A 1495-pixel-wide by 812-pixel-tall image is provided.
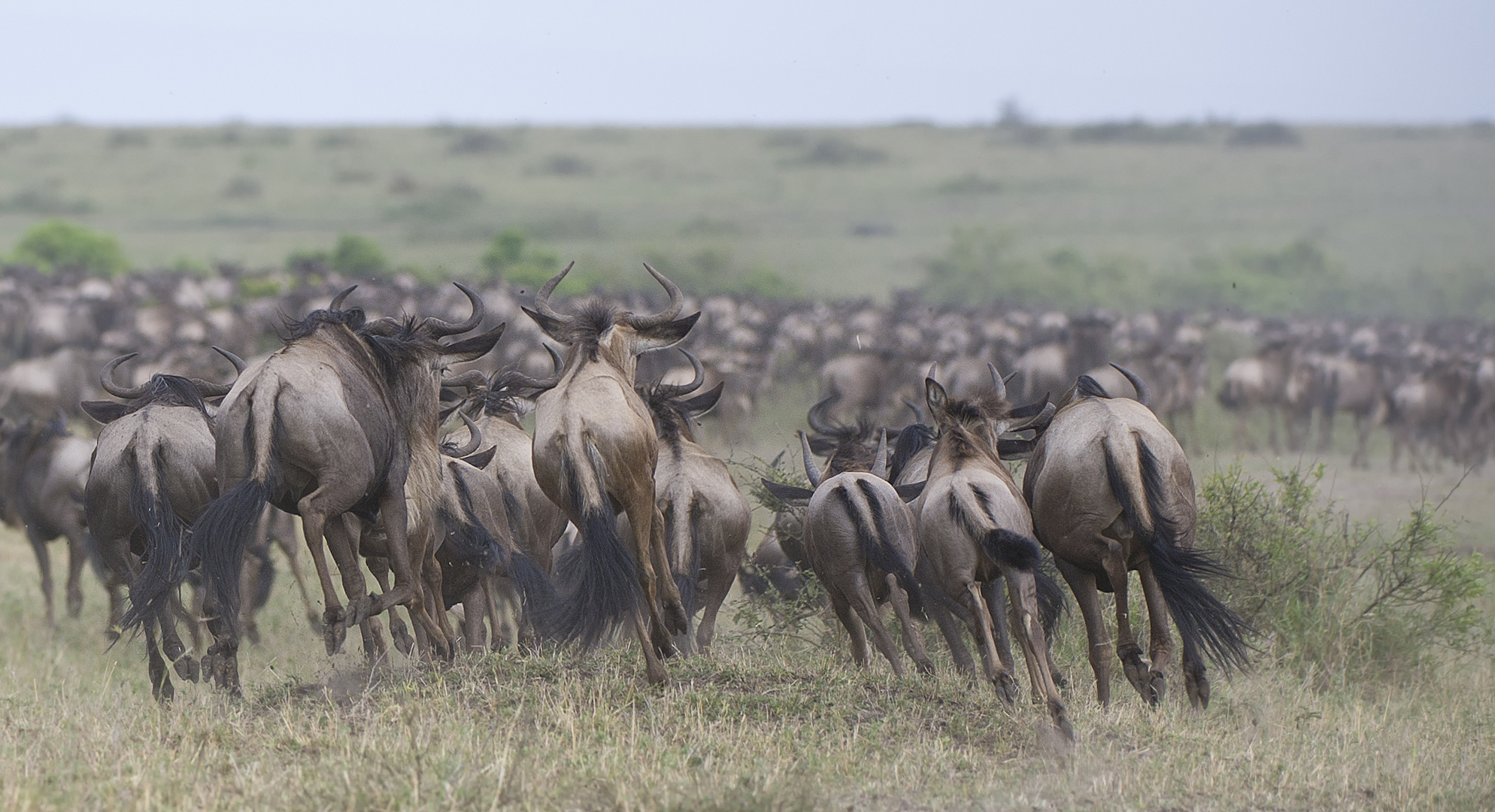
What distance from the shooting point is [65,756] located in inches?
212

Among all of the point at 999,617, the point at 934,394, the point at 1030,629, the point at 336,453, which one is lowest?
the point at 999,617

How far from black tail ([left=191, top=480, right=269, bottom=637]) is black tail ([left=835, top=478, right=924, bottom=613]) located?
2.81 meters

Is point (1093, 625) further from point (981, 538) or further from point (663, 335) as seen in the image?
point (663, 335)

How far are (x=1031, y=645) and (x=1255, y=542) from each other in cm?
308

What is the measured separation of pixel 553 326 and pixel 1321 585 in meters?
4.95

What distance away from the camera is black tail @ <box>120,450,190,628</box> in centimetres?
653

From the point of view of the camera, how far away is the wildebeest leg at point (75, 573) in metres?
11.2

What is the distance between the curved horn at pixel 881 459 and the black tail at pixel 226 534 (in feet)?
10.7

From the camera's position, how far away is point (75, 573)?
448 inches

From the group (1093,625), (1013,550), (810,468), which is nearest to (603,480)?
(1013,550)

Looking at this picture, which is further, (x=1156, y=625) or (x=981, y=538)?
(x=1156, y=625)

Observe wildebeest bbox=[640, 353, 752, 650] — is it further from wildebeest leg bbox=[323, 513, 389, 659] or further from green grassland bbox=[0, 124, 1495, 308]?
green grassland bbox=[0, 124, 1495, 308]

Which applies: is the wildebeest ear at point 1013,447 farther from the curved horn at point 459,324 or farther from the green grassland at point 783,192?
the green grassland at point 783,192

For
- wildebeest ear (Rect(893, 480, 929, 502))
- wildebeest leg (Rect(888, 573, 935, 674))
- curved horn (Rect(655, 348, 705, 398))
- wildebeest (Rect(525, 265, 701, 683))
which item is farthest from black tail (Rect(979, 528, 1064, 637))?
curved horn (Rect(655, 348, 705, 398))
